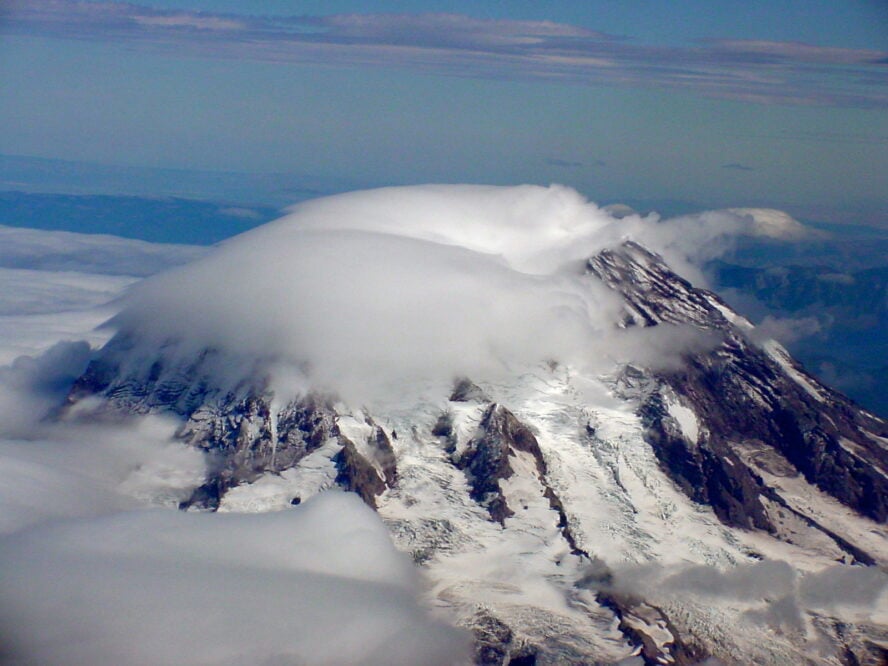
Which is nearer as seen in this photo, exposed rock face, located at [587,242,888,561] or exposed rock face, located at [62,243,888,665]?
exposed rock face, located at [62,243,888,665]

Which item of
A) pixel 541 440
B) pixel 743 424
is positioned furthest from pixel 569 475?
pixel 743 424

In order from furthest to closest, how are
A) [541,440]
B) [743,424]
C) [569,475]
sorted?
1. [743,424]
2. [541,440]
3. [569,475]

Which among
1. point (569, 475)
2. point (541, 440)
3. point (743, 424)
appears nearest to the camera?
point (569, 475)

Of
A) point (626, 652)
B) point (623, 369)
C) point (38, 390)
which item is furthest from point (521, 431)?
point (38, 390)

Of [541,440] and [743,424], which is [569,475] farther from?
[743,424]

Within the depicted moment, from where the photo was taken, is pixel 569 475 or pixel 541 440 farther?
pixel 541 440

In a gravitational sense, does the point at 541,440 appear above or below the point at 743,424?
above

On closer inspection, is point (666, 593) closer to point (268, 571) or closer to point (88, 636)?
point (268, 571)
